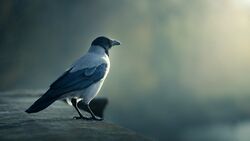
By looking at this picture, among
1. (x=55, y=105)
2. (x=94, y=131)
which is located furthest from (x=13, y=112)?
(x=94, y=131)

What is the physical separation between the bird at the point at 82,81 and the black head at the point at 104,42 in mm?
77

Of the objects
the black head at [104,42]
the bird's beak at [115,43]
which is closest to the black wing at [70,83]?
the black head at [104,42]

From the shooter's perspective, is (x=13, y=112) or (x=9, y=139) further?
(x=13, y=112)

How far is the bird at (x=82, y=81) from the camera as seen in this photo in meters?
8.72

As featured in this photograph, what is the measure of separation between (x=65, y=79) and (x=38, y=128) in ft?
4.31

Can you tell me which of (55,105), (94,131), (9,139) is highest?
(55,105)

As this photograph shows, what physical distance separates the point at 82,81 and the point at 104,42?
129cm

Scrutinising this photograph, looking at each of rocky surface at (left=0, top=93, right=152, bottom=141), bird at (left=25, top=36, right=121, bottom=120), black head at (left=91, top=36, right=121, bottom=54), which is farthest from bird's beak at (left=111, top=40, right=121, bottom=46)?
rocky surface at (left=0, top=93, right=152, bottom=141)

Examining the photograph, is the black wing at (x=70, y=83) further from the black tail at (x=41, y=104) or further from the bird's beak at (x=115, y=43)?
the bird's beak at (x=115, y=43)

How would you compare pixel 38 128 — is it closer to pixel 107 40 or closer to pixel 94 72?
pixel 94 72

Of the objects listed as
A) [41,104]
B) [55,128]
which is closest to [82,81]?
[41,104]

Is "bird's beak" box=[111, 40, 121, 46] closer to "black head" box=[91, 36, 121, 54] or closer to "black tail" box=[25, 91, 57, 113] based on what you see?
"black head" box=[91, 36, 121, 54]

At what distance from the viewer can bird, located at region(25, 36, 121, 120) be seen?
872cm

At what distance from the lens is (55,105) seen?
1230 cm
